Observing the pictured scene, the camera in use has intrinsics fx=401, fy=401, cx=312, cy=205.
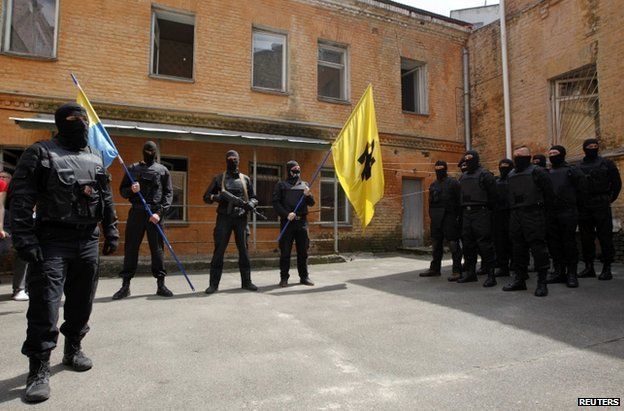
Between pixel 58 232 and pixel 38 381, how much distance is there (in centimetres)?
93

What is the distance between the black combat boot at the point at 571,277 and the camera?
17.8ft

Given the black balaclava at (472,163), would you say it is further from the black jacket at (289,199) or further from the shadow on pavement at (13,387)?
the shadow on pavement at (13,387)

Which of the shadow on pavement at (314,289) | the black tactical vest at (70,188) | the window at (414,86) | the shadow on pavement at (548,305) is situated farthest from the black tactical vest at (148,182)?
the window at (414,86)

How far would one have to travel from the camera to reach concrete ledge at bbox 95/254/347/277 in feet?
23.7

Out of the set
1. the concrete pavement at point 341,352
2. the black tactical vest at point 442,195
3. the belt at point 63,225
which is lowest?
the concrete pavement at point 341,352

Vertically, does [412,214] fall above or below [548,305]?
above

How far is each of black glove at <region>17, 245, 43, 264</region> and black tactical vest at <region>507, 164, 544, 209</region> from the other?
519 centimetres

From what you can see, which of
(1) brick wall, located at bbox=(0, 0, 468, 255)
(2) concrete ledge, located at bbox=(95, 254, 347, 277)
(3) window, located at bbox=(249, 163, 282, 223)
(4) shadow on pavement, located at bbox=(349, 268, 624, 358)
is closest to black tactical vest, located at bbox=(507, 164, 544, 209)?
(4) shadow on pavement, located at bbox=(349, 268, 624, 358)

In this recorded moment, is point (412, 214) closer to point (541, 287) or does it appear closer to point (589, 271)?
point (589, 271)

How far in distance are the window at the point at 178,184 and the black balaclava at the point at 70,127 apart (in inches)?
249

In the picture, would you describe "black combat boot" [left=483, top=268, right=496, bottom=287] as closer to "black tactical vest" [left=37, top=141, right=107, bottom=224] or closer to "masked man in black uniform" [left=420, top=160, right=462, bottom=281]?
"masked man in black uniform" [left=420, top=160, right=462, bottom=281]

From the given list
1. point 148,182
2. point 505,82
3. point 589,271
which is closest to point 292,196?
point 148,182

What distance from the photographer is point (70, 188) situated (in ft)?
8.83

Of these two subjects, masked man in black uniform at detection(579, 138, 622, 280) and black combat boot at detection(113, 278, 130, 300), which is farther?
masked man in black uniform at detection(579, 138, 622, 280)
